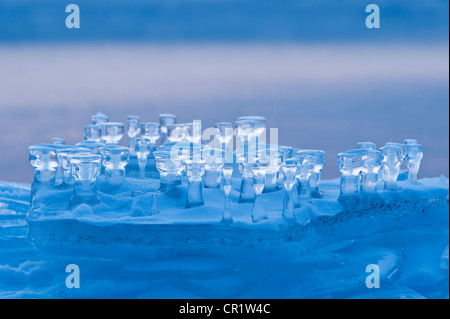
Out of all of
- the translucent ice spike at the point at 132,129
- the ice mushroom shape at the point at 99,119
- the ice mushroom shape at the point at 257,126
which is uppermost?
the ice mushroom shape at the point at 99,119

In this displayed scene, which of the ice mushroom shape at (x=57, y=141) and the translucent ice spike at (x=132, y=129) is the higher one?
the translucent ice spike at (x=132, y=129)

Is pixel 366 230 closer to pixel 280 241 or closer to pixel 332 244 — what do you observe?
pixel 332 244

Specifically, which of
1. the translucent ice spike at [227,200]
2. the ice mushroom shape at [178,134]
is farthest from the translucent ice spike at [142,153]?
the translucent ice spike at [227,200]

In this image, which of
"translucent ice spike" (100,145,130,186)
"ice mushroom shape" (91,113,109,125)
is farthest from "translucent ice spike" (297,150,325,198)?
"ice mushroom shape" (91,113,109,125)

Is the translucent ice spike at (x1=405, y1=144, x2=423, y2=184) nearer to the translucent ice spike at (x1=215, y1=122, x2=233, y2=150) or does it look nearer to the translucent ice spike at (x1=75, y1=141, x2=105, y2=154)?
the translucent ice spike at (x1=215, y1=122, x2=233, y2=150)

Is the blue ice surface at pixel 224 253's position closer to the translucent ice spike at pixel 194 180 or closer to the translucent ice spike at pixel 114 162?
the translucent ice spike at pixel 194 180

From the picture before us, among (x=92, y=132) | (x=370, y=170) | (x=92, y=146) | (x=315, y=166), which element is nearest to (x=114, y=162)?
(x=92, y=146)

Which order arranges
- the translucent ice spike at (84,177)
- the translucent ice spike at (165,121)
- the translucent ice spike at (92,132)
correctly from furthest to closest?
the translucent ice spike at (165,121), the translucent ice spike at (92,132), the translucent ice spike at (84,177)
